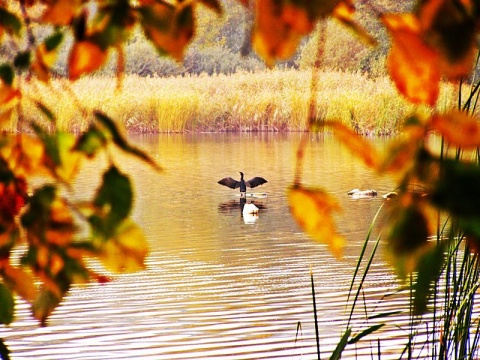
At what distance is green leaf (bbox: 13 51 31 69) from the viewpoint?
3.52ft

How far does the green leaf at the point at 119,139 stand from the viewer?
2.85 feet

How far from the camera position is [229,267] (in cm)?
631

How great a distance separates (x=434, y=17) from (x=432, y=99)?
3.1 inches

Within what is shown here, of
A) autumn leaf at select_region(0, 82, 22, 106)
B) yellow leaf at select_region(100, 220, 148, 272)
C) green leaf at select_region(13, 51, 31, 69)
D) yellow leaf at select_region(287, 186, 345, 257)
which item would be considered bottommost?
yellow leaf at select_region(100, 220, 148, 272)

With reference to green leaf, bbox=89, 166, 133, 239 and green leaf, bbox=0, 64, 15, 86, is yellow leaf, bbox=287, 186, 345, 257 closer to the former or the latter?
green leaf, bbox=89, 166, 133, 239

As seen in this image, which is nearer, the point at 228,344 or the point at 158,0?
the point at 158,0

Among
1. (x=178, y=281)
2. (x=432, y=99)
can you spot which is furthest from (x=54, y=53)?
(x=178, y=281)

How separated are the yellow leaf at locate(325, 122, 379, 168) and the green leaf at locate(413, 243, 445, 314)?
9 cm

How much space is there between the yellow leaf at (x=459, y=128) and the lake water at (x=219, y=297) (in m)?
1.14

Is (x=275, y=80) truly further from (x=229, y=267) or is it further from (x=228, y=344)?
(x=228, y=344)

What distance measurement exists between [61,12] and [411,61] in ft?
1.11

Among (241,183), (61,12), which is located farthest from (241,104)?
(61,12)

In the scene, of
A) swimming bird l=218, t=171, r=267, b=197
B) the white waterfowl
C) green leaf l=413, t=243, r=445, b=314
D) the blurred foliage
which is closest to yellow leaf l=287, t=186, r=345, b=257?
the blurred foliage

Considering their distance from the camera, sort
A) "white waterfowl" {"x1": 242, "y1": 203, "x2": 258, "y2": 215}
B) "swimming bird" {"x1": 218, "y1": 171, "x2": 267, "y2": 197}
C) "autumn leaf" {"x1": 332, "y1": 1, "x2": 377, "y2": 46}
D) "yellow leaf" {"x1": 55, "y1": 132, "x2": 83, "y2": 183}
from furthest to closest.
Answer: "swimming bird" {"x1": 218, "y1": 171, "x2": 267, "y2": 197}, "white waterfowl" {"x1": 242, "y1": 203, "x2": 258, "y2": 215}, "yellow leaf" {"x1": 55, "y1": 132, "x2": 83, "y2": 183}, "autumn leaf" {"x1": 332, "y1": 1, "x2": 377, "y2": 46}
